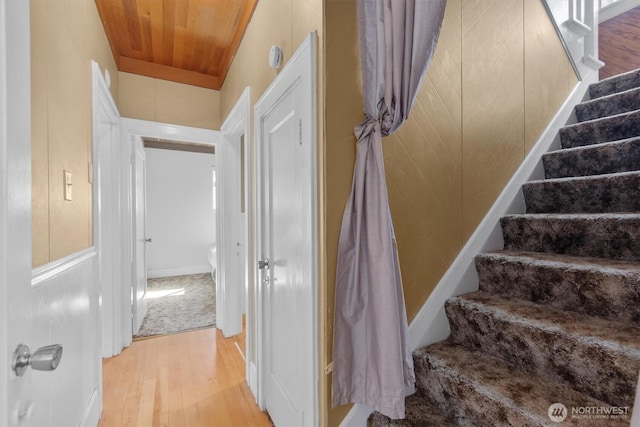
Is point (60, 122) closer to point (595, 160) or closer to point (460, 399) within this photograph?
point (460, 399)

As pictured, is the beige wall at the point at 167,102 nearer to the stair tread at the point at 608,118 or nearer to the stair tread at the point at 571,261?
the stair tread at the point at 571,261

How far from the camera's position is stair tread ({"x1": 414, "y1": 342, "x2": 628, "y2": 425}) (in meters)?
0.94

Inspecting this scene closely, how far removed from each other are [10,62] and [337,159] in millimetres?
950

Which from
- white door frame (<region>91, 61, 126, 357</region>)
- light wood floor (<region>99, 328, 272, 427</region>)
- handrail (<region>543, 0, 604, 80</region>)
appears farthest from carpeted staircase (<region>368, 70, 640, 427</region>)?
white door frame (<region>91, 61, 126, 357</region>)

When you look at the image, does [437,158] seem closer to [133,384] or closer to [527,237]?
[527,237]

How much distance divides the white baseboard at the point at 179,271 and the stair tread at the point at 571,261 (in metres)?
5.60

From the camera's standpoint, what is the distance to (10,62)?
21.8 inches

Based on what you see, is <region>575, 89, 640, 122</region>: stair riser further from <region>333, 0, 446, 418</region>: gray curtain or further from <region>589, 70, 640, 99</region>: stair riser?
<region>333, 0, 446, 418</region>: gray curtain

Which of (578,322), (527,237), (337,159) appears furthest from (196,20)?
(578,322)

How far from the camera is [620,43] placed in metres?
2.98

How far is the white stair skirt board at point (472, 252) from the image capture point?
142cm

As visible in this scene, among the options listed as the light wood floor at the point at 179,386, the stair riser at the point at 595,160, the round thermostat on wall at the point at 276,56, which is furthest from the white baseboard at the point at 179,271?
the stair riser at the point at 595,160

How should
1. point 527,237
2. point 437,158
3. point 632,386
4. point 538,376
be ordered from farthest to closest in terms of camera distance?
point 527,237 → point 437,158 → point 538,376 → point 632,386

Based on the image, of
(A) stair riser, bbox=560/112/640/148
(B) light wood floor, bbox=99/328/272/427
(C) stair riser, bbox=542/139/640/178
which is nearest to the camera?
(C) stair riser, bbox=542/139/640/178
